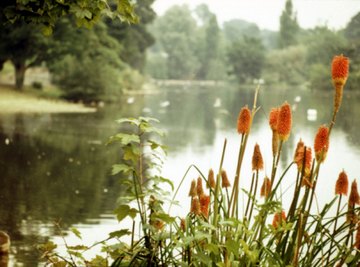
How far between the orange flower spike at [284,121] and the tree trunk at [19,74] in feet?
34.8

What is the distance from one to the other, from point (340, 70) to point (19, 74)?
11.1 m

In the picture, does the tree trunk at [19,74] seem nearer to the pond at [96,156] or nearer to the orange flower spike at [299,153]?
the pond at [96,156]

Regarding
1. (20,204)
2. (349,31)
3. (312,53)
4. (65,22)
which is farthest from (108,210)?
(65,22)

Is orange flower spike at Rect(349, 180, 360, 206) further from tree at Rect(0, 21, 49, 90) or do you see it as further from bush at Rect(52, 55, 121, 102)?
bush at Rect(52, 55, 121, 102)

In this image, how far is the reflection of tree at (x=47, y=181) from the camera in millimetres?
3664

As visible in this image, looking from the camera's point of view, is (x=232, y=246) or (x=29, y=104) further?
(x=29, y=104)

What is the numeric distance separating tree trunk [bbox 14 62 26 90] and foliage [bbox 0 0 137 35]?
9788 millimetres

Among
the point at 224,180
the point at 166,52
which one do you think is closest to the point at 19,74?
the point at 166,52

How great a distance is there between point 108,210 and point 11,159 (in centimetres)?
229

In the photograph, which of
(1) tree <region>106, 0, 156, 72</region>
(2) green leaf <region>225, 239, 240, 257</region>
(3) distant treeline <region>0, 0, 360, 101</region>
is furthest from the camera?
(1) tree <region>106, 0, 156, 72</region>

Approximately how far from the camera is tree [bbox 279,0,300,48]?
5.52 m

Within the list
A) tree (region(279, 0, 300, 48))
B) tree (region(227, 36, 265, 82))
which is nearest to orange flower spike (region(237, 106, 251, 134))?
tree (region(279, 0, 300, 48))

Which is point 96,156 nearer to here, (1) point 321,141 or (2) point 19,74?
(1) point 321,141

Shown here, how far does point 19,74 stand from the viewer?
1170cm
